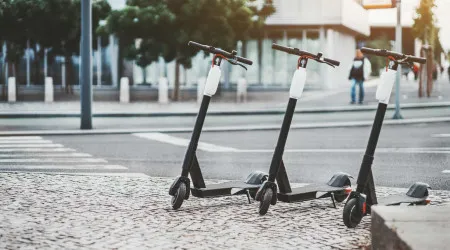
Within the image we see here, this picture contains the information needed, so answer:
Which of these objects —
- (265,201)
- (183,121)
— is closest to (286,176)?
(265,201)

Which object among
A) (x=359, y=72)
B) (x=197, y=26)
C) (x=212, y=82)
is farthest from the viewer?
(x=197, y=26)

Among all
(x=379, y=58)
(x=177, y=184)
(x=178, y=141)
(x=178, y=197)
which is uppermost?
(x=379, y=58)

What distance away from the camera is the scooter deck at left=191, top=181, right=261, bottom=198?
7797 millimetres

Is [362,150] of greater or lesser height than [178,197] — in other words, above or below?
below

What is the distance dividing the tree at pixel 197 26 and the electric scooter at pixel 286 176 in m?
24.1

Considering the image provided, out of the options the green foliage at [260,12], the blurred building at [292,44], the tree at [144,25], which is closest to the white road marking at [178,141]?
the tree at [144,25]

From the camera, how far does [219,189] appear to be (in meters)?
7.87

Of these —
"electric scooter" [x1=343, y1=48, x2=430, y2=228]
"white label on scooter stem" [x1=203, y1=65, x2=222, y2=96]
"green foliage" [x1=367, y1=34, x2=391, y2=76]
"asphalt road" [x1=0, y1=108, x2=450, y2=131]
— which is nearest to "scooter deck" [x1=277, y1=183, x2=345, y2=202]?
"electric scooter" [x1=343, y1=48, x2=430, y2=228]

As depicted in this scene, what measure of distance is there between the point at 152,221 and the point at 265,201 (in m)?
0.97

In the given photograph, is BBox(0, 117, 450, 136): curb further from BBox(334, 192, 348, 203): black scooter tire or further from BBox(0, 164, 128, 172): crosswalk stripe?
BBox(334, 192, 348, 203): black scooter tire

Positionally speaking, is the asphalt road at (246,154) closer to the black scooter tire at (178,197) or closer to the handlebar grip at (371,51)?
the black scooter tire at (178,197)

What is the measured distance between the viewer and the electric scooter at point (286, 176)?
7.29m

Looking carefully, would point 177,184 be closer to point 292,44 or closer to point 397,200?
point 397,200

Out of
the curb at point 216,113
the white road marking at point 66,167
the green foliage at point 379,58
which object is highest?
the green foliage at point 379,58
